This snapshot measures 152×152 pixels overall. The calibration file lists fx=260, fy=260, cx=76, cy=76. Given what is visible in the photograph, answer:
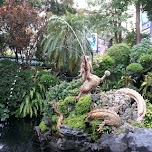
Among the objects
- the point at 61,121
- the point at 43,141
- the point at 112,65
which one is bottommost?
the point at 43,141

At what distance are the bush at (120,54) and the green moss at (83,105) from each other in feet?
17.1

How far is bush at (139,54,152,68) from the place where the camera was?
10.3m

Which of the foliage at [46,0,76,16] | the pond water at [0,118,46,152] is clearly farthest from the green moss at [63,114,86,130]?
the foliage at [46,0,76,16]

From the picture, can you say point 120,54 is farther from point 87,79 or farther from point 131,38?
point 131,38

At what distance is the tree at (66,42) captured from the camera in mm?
11594

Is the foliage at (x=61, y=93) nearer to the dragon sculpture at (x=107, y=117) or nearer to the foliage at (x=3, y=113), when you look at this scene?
the dragon sculpture at (x=107, y=117)

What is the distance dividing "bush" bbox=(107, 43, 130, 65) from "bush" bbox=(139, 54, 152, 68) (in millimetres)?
1295

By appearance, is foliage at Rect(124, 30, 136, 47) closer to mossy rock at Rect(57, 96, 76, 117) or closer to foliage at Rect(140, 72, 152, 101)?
foliage at Rect(140, 72, 152, 101)

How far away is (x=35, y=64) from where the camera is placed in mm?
13680

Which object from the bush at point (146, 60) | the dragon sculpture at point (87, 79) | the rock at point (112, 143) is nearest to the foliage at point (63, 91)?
the dragon sculpture at point (87, 79)

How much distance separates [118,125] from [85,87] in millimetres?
1657

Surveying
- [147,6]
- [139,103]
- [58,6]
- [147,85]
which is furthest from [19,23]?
[58,6]

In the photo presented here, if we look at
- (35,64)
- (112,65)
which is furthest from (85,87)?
(35,64)

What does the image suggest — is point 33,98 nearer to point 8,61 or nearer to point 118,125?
point 8,61
